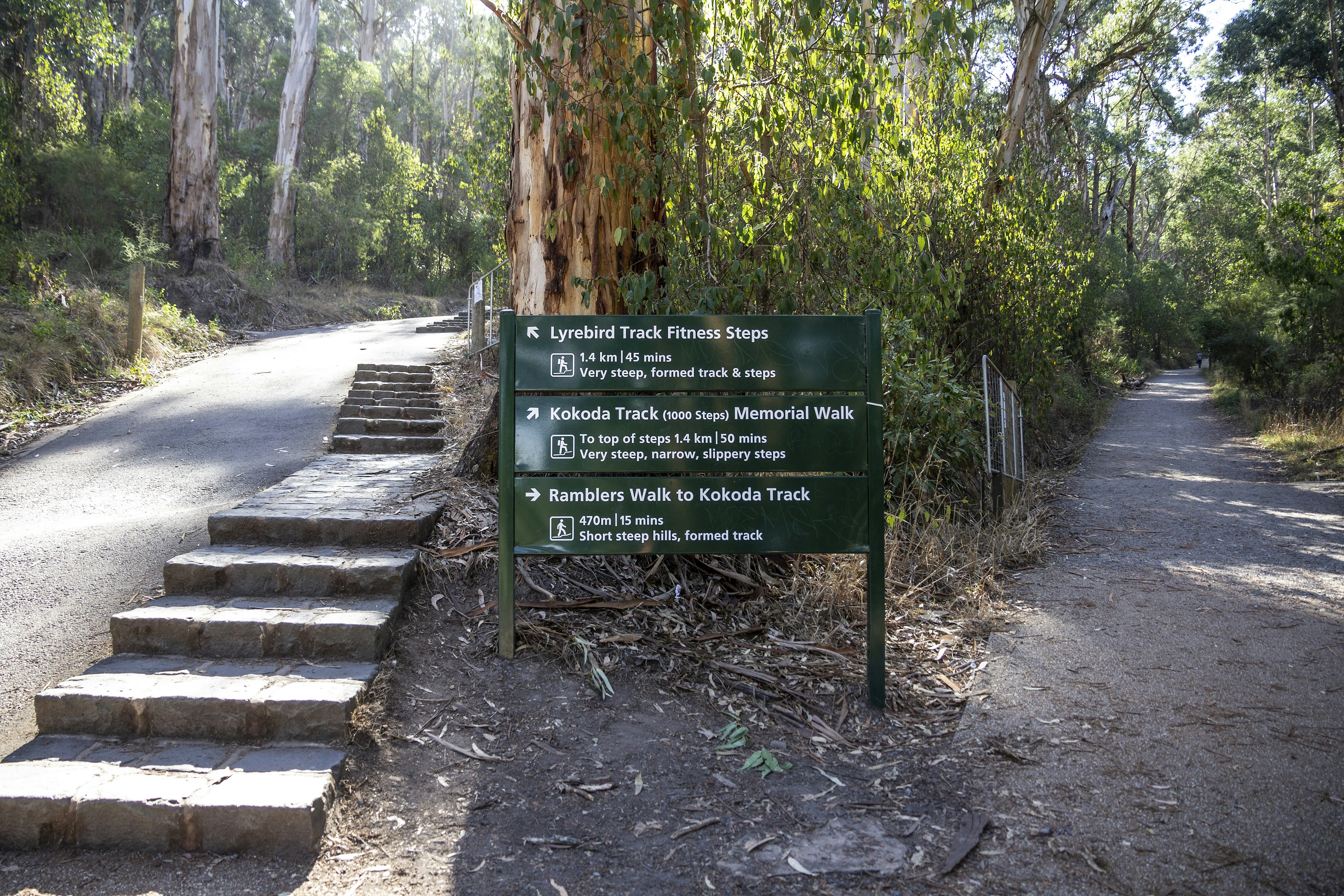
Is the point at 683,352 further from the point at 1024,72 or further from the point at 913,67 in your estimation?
the point at 1024,72

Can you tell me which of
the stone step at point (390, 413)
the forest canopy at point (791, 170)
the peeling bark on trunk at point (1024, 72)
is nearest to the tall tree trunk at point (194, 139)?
the forest canopy at point (791, 170)

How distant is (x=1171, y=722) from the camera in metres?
3.55

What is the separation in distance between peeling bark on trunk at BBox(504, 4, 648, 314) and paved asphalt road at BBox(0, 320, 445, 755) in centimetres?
273

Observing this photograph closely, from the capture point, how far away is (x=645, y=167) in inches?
187

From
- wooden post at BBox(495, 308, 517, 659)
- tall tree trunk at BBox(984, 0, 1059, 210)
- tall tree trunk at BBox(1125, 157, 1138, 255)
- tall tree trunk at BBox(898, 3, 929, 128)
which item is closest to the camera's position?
wooden post at BBox(495, 308, 517, 659)

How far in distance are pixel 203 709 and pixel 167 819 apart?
0.57 meters

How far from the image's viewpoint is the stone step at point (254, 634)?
12.9 ft

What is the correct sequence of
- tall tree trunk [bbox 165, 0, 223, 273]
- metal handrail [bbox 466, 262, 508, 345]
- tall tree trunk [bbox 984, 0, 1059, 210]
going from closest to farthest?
1. metal handrail [bbox 466, 262, 508, 345]
2. tall tree trunk [bbox 984, 0, 1059, 210]
3. tall tree trunk [bbox 165, 0, 223, 273]

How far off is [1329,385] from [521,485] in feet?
58.8

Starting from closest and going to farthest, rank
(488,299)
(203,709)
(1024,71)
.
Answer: (203,709), (1024,71), (488,299)

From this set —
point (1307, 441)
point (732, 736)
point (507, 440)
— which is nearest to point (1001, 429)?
point (732, 736)

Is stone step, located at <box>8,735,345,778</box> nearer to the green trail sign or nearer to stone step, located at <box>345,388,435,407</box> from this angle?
the green trail sign

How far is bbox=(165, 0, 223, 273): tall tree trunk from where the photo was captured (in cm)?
1697

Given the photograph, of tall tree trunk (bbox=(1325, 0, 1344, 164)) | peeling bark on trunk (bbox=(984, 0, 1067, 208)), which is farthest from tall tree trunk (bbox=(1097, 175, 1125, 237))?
peeling bark on trunk (bbox=(984, 0, 1067, 208))
